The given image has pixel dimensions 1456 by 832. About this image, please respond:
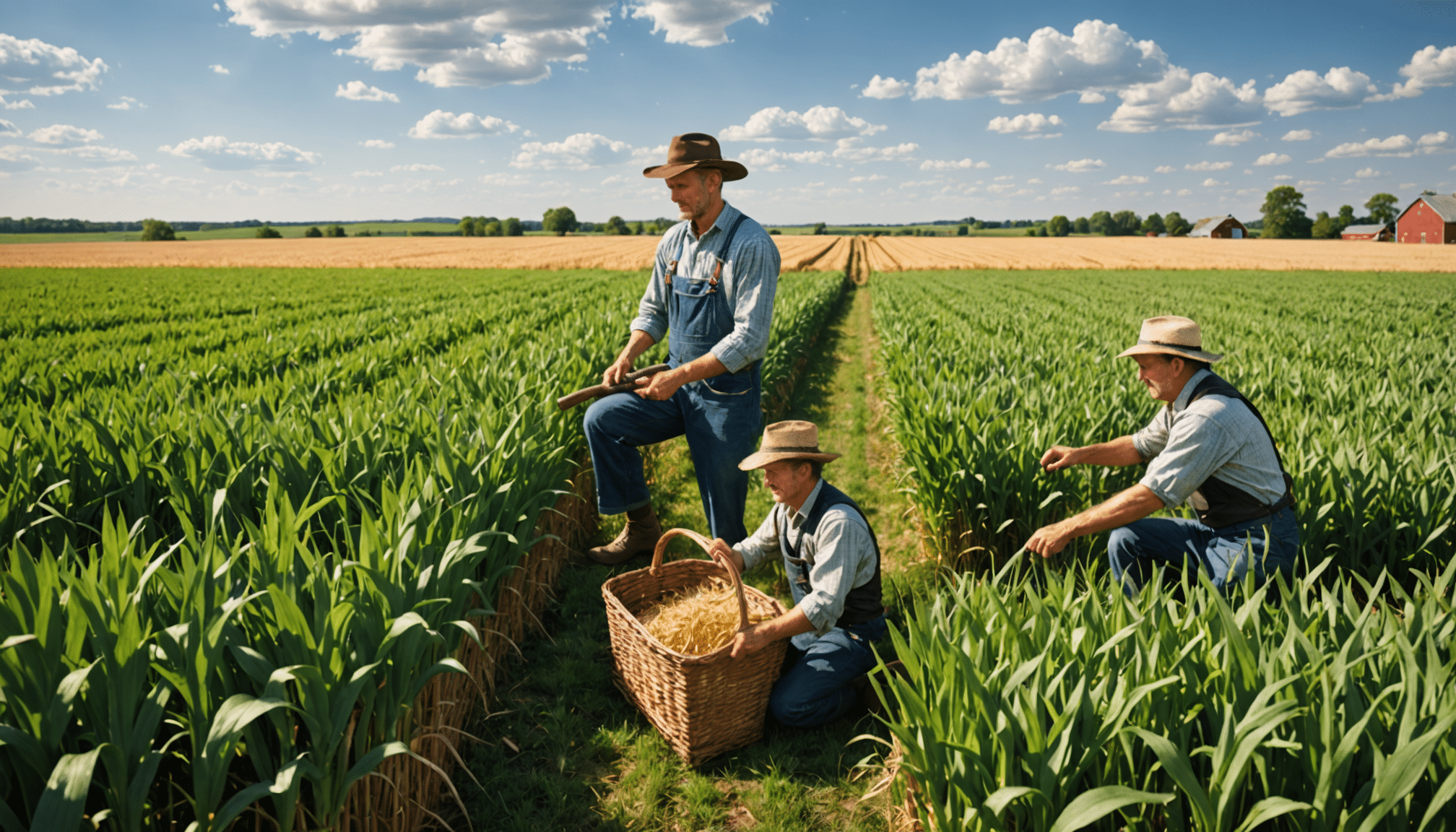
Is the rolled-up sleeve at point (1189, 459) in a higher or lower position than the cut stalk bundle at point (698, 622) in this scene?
higher

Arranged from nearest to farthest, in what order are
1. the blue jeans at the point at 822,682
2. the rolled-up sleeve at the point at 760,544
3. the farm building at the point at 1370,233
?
1. the blue jeans at the point at 822,682
2. the rolled-up sleeve at the point at 760,544
3. the farm building at the point at 1370,233

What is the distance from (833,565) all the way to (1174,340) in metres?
1.74

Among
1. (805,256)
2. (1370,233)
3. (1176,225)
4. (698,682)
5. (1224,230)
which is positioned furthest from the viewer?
(1176,225)

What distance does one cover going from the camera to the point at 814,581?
10.1 ft

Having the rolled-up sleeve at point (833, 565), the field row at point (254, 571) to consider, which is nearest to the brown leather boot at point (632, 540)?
the field row at point (254, 571)

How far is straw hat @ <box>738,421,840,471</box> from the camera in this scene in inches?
118

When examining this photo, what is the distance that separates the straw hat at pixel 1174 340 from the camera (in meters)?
3.08

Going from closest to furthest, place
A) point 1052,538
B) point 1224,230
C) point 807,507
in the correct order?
point 1052,538 → point 807,507 → point 1224,230

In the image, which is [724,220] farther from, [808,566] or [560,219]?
[560,219]

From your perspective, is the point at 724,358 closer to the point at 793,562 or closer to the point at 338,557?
the point at 793,562

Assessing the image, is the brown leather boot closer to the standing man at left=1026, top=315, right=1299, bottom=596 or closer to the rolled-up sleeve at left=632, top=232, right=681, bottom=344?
the rolled-up sleeve at left=632, top=232, right=681, bottom=344

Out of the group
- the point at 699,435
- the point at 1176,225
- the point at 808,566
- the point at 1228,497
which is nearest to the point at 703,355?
the point at 699,435

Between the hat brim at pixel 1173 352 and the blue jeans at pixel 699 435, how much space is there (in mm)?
1956

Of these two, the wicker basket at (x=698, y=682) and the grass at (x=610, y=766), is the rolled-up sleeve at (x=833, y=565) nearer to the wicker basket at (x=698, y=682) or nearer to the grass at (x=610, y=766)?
the wicker basket at (x=698, y=682)
